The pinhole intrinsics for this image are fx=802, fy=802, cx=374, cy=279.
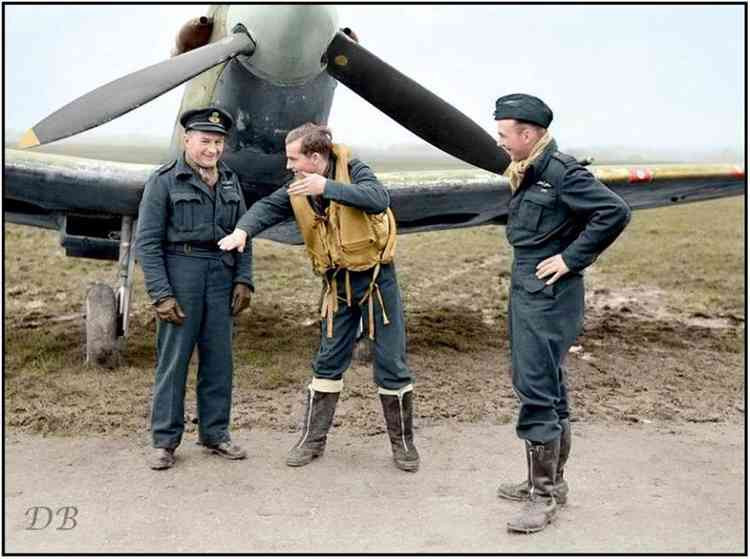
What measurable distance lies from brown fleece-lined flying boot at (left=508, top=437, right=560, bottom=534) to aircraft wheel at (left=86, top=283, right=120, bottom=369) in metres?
4.21

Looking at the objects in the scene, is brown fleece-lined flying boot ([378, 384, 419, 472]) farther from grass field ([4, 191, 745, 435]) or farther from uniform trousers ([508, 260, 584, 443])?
uniform trousers ([508, 260, 584, 443])

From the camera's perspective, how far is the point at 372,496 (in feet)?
13.4

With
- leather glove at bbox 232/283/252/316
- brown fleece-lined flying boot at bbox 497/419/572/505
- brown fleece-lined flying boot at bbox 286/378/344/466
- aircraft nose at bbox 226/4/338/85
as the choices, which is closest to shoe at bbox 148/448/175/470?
brown fleece-lined flying boot at bbox 286/378/344/466

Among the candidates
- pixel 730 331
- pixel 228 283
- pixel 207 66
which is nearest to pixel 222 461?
pixel 228 283

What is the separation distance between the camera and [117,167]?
6.86 m

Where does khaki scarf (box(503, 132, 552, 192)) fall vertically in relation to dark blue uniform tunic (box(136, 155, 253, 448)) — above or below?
above

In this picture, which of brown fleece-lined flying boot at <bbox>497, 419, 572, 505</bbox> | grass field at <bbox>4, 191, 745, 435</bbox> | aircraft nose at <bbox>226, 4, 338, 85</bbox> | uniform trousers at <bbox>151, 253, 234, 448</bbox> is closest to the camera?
brown fleece-lined flying boot at <bbox>497, 419, 572, 505</bbox>

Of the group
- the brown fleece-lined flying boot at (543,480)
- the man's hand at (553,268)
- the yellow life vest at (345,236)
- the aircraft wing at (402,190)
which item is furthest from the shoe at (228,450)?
the aircraft wing at (402,190)

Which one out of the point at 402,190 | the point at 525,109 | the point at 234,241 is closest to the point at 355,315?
the point at 234,241

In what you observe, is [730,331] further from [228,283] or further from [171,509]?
[171,509]

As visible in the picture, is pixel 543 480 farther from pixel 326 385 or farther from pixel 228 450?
pixel 228 450

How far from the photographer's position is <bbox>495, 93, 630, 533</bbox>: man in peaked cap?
12.1 ft

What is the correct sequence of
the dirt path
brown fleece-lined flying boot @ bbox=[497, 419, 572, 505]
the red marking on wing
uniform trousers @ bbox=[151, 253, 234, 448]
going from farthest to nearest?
the red marking on wing < uniform trousers @ bbox=[151, 253, 234, 448] < brown fleece-lined flying boot @ bbox=[497, 419, 572, 505] < the dirt path

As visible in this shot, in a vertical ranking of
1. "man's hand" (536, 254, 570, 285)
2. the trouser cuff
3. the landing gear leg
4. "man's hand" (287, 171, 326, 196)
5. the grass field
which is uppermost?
"man's hand" (287, 171, 326, 196)
